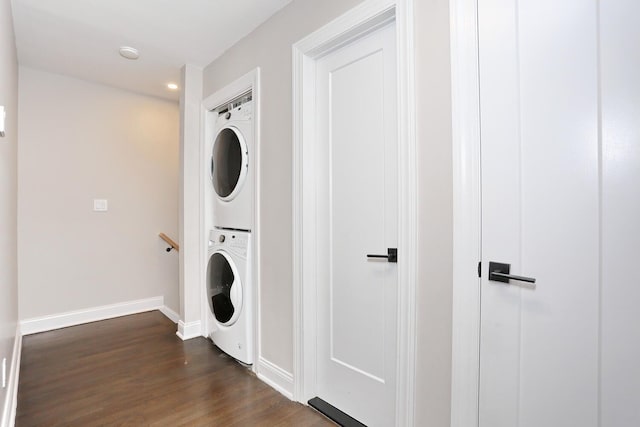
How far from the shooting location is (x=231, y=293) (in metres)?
2.34

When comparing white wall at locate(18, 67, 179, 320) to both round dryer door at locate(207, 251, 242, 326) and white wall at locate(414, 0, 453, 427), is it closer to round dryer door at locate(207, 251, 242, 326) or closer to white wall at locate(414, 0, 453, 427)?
round dryer door at locate(207, 251, 242, 326)

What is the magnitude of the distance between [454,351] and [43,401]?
2367 mm

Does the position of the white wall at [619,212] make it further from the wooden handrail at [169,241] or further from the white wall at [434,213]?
the wooden handrail at [169,241]

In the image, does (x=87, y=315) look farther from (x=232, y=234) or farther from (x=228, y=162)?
(x=228, y=162)

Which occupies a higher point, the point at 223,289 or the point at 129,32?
the point at 129,32

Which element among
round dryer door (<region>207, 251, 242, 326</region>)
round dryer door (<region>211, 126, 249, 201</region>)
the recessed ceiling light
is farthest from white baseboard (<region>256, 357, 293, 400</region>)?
the recessed ceiling light

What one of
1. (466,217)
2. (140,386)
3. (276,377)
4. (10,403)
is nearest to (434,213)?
(466,217)

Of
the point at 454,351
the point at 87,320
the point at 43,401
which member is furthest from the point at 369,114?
the point at 87,320

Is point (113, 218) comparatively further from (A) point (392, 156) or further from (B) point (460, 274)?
(B) point (460, 274)

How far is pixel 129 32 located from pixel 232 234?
167 cm

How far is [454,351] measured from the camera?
1165 millimetres

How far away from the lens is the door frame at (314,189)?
131cm

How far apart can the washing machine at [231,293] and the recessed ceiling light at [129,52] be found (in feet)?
5.31

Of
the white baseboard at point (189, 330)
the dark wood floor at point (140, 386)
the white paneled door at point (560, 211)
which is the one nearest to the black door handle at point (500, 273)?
the white paneled door at point (560, 211)
